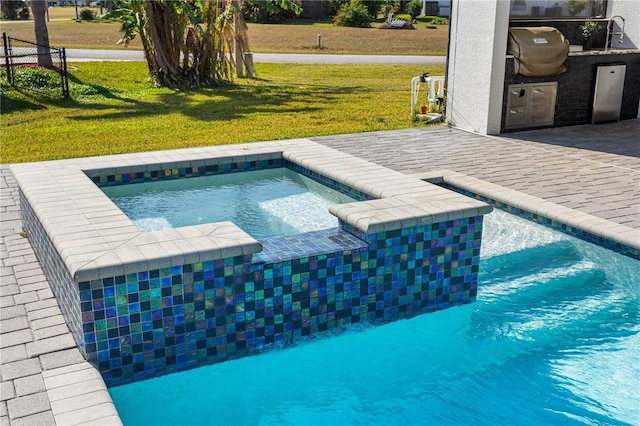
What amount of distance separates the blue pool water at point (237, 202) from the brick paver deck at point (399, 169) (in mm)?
1396

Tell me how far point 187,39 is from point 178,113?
4.44 metres

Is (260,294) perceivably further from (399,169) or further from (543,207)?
(399,169)

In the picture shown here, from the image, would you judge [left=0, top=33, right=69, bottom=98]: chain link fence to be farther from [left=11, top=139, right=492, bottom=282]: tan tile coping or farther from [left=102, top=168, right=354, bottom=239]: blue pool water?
[left=102, top=168, right=354, bottom=239]: blue pool water

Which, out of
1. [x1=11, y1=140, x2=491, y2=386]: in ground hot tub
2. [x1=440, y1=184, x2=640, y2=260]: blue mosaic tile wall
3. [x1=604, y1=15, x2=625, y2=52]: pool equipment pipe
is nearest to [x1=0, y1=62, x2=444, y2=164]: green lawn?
[x1=604, y1=15, x2=625, y2=52]: pool equipment pipe

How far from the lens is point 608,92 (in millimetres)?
13805

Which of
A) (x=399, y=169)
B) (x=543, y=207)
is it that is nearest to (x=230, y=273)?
(x=543, y=207)

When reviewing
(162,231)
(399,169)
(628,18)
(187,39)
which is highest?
(628,18)

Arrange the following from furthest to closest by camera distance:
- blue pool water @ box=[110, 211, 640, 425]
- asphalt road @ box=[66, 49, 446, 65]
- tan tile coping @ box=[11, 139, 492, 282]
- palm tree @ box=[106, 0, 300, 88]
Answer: asphalt road @ box=[66, 49, 446, 65] < palm tree @ box=[106, 0, 300, 88] < tan tile coping @ box=[11, 139, 492, 282] < blue pool water @ box=[110, 211, 640, 425]

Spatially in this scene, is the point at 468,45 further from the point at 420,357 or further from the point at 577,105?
the point at 420,357

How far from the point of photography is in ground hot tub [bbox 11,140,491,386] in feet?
15.9

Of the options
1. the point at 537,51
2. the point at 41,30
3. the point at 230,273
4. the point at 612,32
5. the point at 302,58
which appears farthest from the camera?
the point at 302,58

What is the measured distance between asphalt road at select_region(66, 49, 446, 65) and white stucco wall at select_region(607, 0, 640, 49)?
486 inches

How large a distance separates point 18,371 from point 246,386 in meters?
1.55

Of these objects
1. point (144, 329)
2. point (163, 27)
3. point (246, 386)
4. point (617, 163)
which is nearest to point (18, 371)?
point (144, 329)
